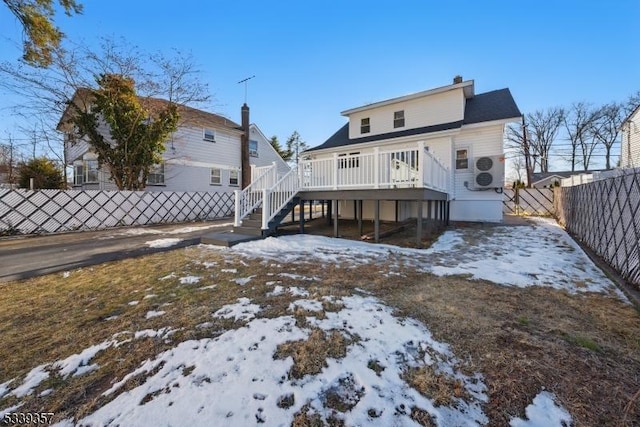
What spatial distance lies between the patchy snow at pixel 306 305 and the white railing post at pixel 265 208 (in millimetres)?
4382

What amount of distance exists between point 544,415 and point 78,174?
21.6 m

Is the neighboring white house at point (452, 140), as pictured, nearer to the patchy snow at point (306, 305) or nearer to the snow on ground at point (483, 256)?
the snow on ground at point (483, 256)

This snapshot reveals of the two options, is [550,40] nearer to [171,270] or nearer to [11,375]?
[171,270]

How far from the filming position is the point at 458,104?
1189 centimetres

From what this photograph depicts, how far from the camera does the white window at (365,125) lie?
46.0 ft

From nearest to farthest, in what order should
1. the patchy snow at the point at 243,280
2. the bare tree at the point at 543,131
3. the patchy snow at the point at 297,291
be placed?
the patchy snow at the point at 297,291
the patchy snow at the point at 243,280
the bare tree at the point at 543,131

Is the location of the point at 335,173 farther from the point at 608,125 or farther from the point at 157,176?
the point at 608,125

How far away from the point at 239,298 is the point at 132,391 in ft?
5.33

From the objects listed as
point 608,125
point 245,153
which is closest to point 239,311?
point 245,153

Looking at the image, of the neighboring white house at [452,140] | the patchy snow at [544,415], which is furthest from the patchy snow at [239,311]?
the neighboring white house at [452,140]

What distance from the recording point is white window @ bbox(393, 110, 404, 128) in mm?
13109

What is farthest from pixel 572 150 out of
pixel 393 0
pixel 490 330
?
pixel 490 330

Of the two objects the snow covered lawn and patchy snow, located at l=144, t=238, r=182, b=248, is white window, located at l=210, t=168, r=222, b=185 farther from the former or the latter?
the snow covered lawn

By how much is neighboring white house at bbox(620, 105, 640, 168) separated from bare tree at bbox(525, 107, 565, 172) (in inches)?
613
